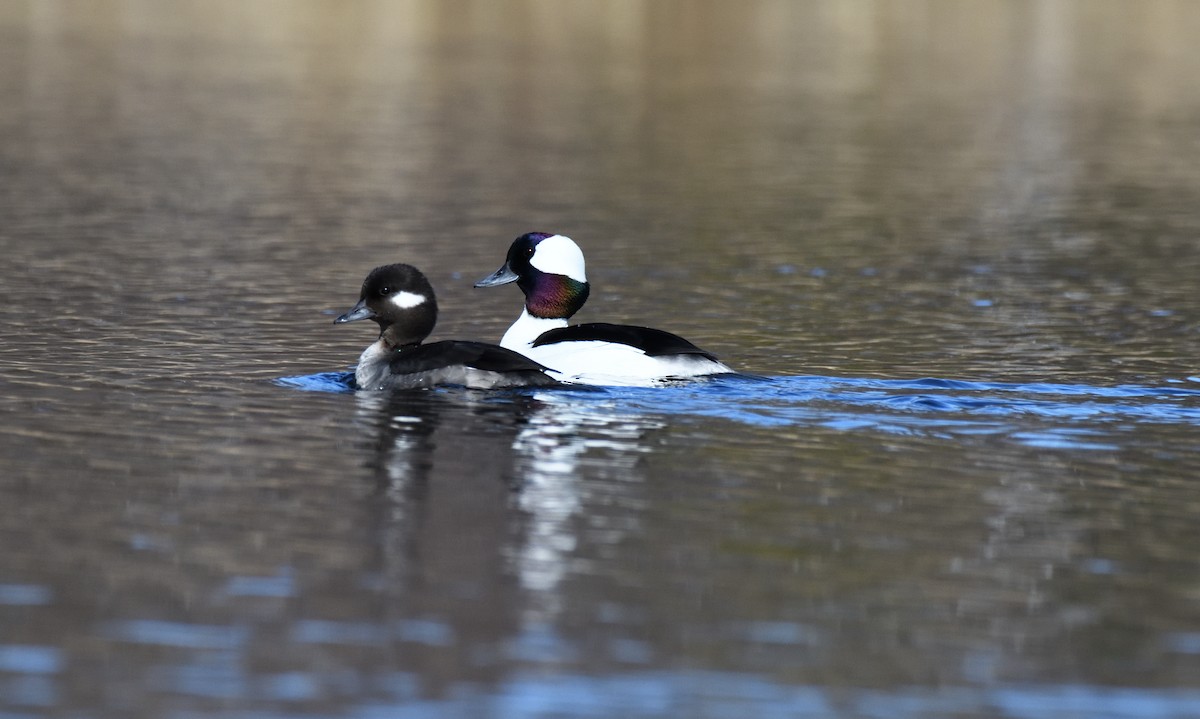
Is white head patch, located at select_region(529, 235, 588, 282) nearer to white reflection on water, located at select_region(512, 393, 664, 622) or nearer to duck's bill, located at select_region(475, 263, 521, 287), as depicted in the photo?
duck's bill, located at select_region(475, 263, 521, 287)

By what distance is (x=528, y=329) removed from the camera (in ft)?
48.2

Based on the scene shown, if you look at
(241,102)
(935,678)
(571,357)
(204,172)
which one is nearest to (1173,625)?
(935,678)

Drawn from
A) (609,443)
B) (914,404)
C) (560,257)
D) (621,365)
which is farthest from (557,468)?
(560,257)

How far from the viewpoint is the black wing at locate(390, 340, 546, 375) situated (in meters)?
13.1

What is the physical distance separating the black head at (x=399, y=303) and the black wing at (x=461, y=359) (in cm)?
78

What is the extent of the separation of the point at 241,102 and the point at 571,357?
25960 mm

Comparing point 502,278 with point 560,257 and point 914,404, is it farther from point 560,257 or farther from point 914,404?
point 914,404

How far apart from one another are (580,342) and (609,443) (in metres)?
2.11

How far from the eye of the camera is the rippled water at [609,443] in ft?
24.5

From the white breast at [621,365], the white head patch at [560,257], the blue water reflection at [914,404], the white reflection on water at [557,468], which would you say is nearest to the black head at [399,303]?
the blue water reflection at [914,404]

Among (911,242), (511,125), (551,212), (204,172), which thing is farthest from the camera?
(511,125)

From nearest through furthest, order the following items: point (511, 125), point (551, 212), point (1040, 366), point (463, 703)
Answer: point (463, 703)
point (1040, 366)
point (551, 212)
point (511, 125)

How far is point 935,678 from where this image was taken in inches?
291

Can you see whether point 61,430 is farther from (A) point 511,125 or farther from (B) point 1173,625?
(A) point 511,125
